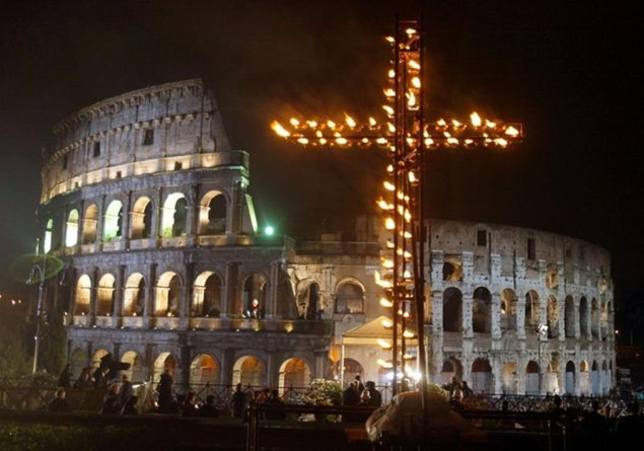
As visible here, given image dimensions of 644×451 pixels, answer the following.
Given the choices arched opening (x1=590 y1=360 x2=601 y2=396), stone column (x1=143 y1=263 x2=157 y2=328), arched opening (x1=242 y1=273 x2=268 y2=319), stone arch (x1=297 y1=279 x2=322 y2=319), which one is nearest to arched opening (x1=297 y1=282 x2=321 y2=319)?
stone arch (x1=297 y1=279 x2=322 y2=319)

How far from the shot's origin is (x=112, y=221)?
3170cm

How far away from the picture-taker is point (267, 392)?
16266 millimetres

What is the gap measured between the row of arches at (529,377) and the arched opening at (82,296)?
18.1 meters

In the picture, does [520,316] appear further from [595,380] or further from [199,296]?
[199,296]

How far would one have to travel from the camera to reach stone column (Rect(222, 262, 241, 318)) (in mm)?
27500

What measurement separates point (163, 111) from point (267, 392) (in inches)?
707

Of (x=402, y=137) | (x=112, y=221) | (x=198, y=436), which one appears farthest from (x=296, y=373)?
(x=402, y=137)

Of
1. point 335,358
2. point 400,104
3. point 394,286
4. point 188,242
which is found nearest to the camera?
point 394,286

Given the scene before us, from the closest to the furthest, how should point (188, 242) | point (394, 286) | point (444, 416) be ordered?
1. point (444, 416)
2. point (394, 286)
3. point (188, 242)

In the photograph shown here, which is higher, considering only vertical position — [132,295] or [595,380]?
[132,295]

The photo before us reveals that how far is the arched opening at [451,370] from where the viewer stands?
2912 centimetres

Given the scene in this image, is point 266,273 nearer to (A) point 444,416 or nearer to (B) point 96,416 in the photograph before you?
(B) point 96,416

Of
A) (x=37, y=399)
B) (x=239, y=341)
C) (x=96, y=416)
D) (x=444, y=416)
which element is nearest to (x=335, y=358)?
(x=239, y=341)

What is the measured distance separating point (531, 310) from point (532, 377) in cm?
338
